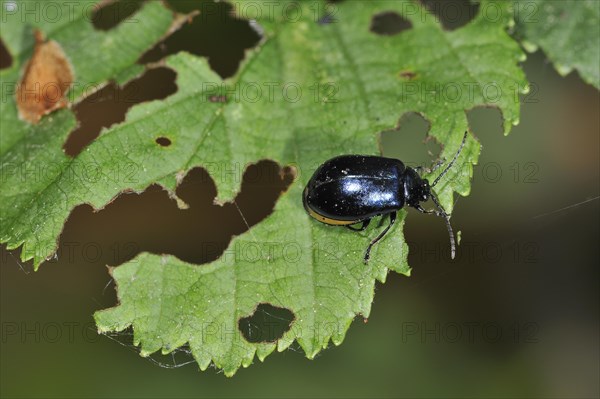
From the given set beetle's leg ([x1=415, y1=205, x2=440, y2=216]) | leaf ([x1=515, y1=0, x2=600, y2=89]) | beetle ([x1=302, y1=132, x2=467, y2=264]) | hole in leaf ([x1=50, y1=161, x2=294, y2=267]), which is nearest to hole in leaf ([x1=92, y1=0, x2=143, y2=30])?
hole in leaf ([x1=50, y1=161, x2=294, y2=267])

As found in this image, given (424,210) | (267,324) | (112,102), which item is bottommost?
(267,324)

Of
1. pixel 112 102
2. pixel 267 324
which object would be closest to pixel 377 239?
pixel 267 324

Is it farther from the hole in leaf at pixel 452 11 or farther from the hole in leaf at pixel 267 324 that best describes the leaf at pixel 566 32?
the hole in leaf at pixel 267 324

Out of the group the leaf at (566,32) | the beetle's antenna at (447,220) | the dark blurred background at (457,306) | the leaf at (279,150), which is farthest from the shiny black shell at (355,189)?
the leaf at (566,32)

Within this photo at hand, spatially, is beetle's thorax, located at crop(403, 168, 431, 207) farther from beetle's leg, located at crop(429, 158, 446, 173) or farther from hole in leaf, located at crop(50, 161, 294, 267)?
hole in leaf, located at crop(50, 161, 294, 267)

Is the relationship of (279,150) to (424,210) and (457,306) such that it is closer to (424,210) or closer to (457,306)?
(424,210)

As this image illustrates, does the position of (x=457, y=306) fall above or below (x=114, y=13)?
below
